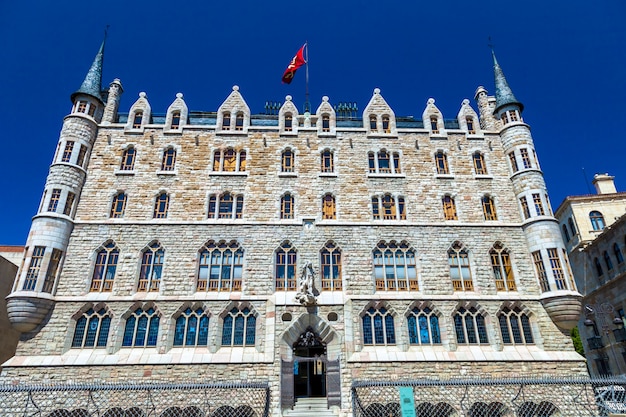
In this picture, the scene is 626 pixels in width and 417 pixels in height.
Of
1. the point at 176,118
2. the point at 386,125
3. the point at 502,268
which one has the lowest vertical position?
the point at 502,268

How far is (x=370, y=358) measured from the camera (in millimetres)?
17641

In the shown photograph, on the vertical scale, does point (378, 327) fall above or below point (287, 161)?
below

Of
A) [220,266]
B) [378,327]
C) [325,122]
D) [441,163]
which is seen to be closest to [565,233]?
[441,163]

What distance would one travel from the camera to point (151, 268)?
19.3 metres

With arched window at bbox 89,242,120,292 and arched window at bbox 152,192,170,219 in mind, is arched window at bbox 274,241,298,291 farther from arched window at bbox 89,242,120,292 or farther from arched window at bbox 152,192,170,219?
arched window at bbox 89,242,120,292

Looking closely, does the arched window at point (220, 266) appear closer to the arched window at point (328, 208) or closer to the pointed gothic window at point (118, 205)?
the arched window at point (328, 208)

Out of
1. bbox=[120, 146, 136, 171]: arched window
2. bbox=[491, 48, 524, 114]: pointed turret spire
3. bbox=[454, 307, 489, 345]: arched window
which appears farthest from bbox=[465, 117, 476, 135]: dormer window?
bbox=[120, 146, 136, 171]: arched window

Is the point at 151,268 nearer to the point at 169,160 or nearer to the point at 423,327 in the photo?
the point at 169,160

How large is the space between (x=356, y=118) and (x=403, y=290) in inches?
445

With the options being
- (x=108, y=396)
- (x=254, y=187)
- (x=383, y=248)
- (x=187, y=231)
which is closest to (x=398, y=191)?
(x=383, y=248)

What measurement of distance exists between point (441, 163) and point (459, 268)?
21.1ft

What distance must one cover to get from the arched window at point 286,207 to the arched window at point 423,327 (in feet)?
26.4

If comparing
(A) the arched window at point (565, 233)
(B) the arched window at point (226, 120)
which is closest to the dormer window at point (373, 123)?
(B) the arched window at point (226, 120)

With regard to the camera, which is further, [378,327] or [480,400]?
[378,327]
